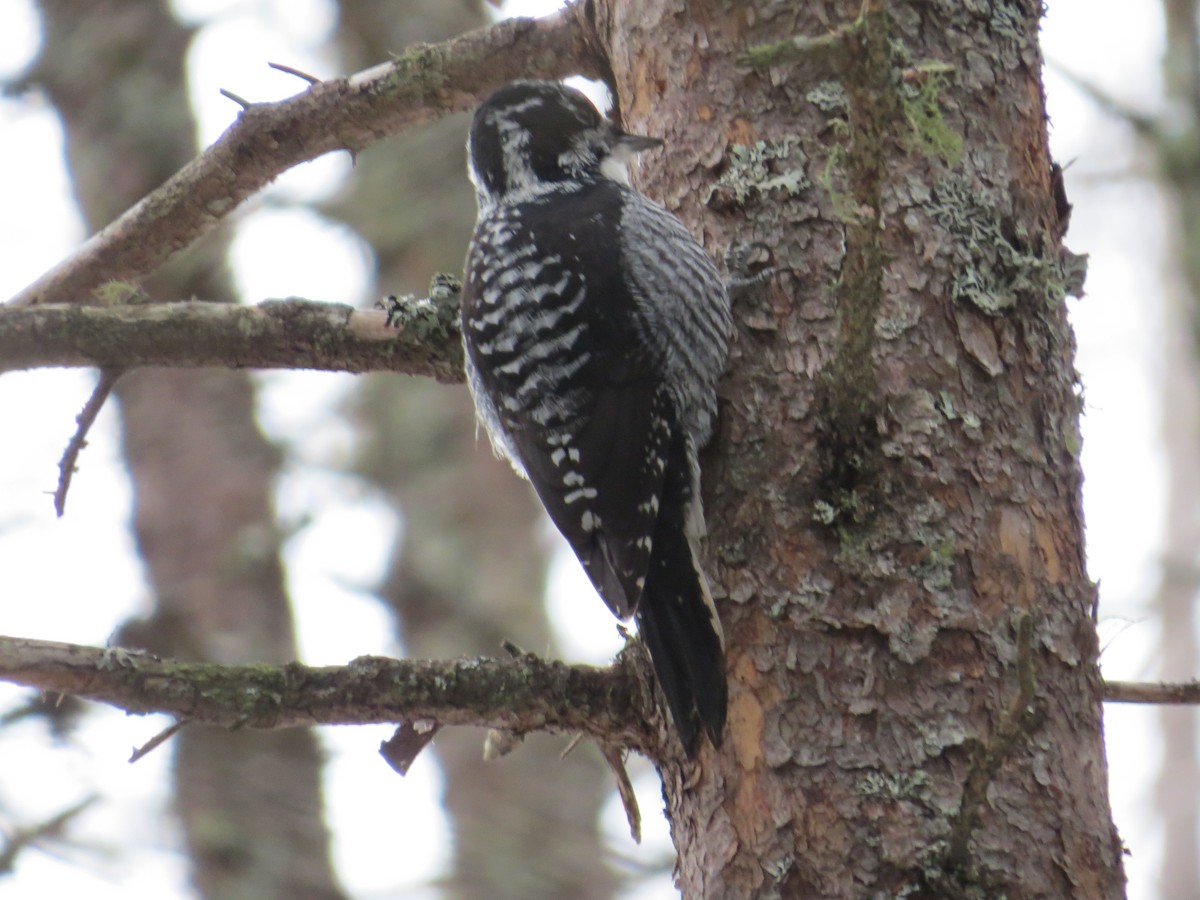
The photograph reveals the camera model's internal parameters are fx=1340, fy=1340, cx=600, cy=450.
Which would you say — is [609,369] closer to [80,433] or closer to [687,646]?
[687,646]

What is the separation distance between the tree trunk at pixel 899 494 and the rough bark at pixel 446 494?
3488mm

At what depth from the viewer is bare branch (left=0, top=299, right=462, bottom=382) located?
2.70 metres

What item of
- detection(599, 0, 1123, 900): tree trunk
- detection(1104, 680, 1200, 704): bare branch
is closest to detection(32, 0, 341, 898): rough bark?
detection(599, 0, 1123, 900): tree trunk

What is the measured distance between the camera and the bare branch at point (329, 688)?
2113 mm

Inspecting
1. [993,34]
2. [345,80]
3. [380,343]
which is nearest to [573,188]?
[345,80]

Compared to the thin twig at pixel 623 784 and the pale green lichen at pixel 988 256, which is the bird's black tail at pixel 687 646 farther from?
the pale green lichen at pixel 988 256

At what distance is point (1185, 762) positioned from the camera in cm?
1168

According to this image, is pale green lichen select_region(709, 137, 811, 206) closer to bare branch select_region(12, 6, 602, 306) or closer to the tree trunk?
the tree trunk

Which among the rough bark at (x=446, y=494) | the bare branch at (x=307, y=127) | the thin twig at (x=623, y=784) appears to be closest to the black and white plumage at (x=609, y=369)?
the bare branch at (x=307, y=127)

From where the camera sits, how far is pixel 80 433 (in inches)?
110

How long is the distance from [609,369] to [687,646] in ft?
2.63

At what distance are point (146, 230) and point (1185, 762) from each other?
1105 cm

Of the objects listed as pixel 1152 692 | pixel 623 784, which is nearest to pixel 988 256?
pixel 1152 692

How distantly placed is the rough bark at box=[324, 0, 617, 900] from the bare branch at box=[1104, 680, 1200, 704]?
3574mm
